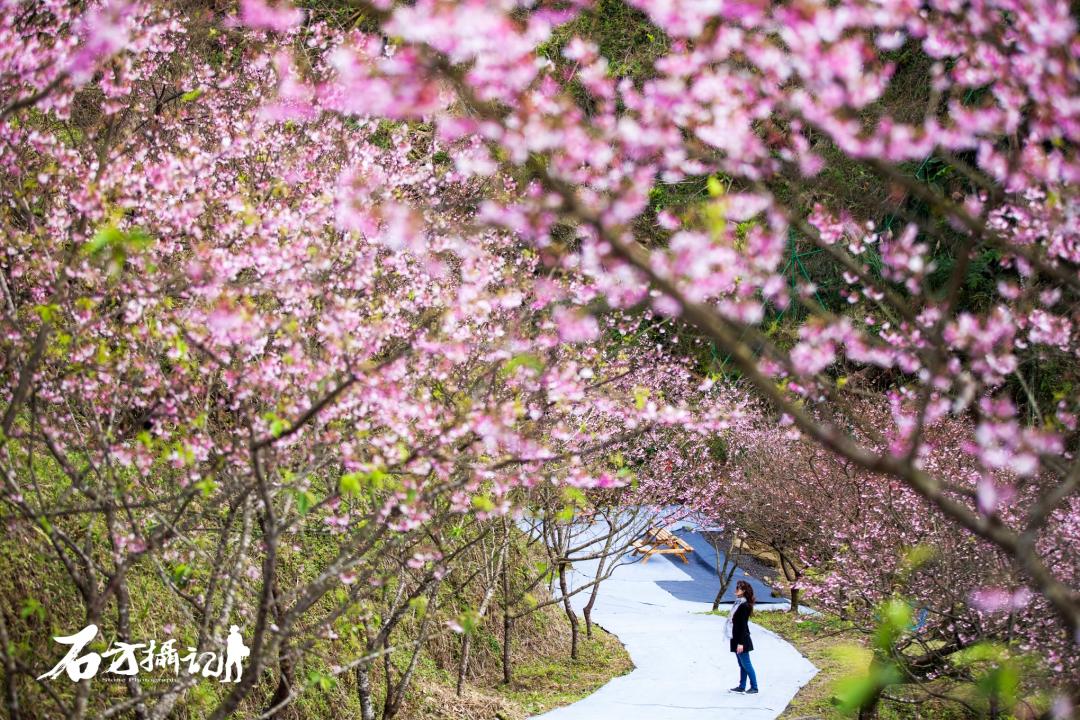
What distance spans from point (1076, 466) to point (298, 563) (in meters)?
6.91

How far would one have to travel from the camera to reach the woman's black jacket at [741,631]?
10.5 meters

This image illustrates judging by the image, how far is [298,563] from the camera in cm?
776

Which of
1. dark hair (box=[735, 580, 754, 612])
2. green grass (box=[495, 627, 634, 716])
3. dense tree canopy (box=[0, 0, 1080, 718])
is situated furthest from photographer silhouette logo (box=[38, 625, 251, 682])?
dark hair (box=[735, 580, 754, 612])

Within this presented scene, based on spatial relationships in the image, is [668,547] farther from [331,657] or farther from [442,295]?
[442,295]

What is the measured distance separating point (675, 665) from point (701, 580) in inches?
295

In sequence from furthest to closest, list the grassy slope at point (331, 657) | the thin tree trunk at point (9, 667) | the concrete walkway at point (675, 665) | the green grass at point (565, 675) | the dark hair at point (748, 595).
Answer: the dark hair at point (748, 595), the green grass at point (565, 675), the concrete walkway at point (675, 665), the grassy slope at point (331, 657), the thin tree trunk at point (9, 667)

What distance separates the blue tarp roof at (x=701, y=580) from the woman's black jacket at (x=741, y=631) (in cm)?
670

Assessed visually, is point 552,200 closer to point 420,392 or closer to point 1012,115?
point 1012,115

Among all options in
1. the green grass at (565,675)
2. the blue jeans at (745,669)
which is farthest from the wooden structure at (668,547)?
the blue jeans at (745,669)

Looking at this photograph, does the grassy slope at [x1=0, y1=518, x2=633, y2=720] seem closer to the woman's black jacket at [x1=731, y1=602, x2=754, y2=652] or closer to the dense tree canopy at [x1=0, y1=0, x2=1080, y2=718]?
the dense tree canopy at [x1=0, y1=0, x2=1080, y2=718]

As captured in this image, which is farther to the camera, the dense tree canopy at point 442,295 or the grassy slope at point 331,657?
the grassy slope at point 331,657

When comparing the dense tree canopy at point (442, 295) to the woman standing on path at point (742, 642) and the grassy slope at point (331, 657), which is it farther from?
the woman standing on path at point (742, 642)

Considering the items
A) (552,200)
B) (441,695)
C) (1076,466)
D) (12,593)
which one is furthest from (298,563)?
(1076,466)

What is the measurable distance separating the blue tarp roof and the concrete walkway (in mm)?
357
